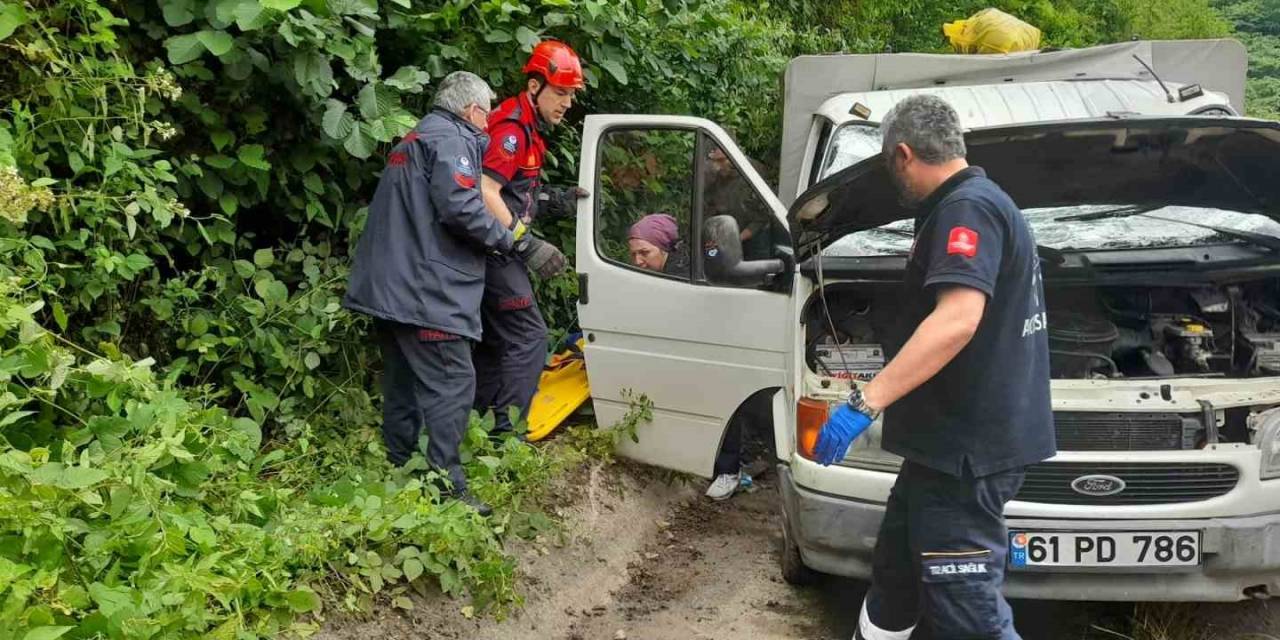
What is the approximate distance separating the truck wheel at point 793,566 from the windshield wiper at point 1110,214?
69.4 inches

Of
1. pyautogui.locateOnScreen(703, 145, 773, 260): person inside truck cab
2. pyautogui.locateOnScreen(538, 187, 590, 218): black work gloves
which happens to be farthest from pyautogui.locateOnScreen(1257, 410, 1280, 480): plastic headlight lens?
pyautogui.locateOnScreen(538, 187, 590, 218): black work gloves

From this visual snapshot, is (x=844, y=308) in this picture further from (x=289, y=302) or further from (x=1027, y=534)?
(x=289, y=302)

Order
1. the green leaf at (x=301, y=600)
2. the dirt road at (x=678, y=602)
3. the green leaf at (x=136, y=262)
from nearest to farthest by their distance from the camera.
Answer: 1. the green leaf at (x=301, y=600)
2. the dirt road at (x=678, y=602)
3. the green leaf at (x=136, y=262)

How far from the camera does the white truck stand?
357cm

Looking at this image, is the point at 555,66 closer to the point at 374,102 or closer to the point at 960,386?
the point at 374,102

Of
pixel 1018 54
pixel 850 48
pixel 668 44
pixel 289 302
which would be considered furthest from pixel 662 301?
pixel 850 48

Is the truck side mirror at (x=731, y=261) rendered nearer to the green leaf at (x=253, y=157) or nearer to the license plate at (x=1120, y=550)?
the license plate at (x=1120, y=550)

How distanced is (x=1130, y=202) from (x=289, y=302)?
370 cm

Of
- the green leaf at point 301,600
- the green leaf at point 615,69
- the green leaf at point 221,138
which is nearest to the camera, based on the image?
the green leaf at point 301,600

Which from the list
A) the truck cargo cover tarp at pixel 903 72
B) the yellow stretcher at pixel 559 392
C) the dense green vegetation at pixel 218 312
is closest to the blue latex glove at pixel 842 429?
the dense green vegetation at pixel 218 312

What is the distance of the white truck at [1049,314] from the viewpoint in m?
3.57

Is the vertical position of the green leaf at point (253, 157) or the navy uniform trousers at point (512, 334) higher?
the green leaf at point (253, 157)

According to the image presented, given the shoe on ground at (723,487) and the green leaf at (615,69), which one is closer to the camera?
the shoe on ground at (723,487)

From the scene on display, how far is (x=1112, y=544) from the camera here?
139 inches
